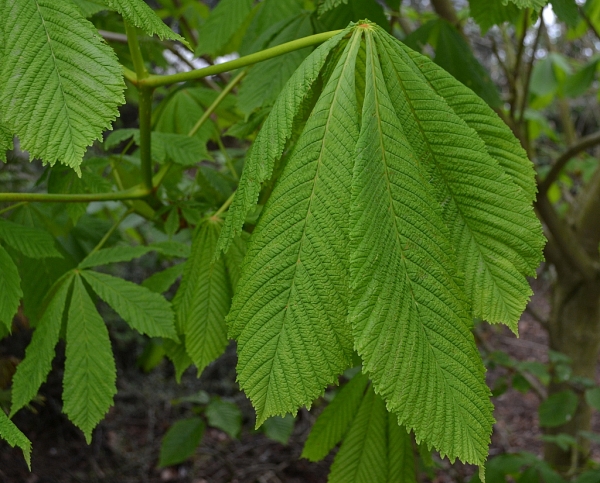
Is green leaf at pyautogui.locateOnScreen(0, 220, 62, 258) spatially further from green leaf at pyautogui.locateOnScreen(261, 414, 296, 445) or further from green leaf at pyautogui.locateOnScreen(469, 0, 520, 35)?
green leaf at pyautogui.locateOnScreen(261, 414, 296, 445)

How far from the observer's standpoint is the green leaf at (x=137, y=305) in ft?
2.64

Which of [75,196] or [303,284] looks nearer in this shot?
[303,284]

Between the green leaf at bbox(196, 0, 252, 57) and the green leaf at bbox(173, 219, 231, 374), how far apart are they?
1.41ft

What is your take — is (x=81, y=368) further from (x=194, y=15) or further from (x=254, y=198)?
(x=194, y=15)

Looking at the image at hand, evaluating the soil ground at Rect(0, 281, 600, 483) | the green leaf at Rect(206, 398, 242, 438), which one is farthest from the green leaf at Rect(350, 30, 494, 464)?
the soil ground at Rect(0, 281, 600, 483)

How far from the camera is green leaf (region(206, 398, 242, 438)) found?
1.70m

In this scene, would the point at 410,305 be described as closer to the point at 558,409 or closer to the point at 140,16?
the point at 140,16

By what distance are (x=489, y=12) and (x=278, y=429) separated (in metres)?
1.46

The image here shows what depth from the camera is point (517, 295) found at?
0.56m

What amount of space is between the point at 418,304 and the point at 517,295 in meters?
0.14

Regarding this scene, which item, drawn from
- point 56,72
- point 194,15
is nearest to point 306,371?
point 56,72

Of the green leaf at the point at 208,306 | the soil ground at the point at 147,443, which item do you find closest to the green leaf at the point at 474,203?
the green leaf at the point at 208,306

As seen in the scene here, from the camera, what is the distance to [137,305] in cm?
83

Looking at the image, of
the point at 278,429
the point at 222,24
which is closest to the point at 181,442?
the point at 278,429
